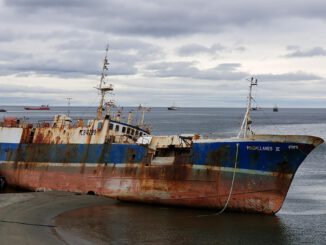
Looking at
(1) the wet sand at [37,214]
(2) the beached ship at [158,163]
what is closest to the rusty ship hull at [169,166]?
(2) the beached ship at [158,163]

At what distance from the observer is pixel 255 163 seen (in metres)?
29.4

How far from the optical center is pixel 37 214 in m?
27.8

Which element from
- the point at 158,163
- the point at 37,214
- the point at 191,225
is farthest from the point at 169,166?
the point at 37,214

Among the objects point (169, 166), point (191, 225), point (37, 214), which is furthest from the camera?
point (169, 166)

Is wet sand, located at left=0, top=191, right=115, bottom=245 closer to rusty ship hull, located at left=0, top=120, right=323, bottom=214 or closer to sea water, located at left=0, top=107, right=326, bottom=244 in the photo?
sea water, located at left=0, top=107, right=326, bottom=244

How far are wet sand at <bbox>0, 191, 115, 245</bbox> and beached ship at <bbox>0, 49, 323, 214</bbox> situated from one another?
6.37 ft

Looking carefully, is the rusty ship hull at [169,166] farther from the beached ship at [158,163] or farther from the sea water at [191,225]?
the sea water at [191,225]

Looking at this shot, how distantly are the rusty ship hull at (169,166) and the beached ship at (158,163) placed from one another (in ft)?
0.20

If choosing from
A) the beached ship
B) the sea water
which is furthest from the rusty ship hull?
the sea water

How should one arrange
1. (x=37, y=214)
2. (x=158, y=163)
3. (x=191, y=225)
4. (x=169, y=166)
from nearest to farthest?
(x=191, y=225)
(x=37, y=214)
(x=169, y=166)
(x=158, y=163)

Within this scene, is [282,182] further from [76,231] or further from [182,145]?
[76,231]

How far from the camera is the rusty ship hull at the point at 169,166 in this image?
95.9 feet

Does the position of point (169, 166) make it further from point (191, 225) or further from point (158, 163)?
point (191, 225)

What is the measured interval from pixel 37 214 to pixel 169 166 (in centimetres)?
913
